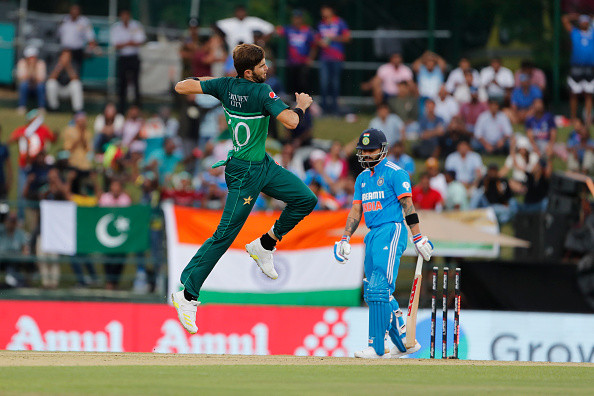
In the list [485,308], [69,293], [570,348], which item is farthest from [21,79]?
[570,348]

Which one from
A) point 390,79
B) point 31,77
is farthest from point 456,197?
point 31,77

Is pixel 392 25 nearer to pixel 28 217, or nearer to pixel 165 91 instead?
pixel 165 91

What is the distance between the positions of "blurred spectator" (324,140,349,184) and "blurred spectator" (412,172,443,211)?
1.64 meters

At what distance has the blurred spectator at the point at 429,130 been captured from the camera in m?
21.8

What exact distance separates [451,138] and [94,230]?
24.7ft

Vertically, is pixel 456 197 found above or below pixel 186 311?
above

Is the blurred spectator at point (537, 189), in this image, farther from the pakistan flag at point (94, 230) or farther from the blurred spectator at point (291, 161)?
the pakistan flag at point (94, 230)

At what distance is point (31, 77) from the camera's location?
923 inches

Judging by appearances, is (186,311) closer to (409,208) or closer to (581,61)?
(409,208)

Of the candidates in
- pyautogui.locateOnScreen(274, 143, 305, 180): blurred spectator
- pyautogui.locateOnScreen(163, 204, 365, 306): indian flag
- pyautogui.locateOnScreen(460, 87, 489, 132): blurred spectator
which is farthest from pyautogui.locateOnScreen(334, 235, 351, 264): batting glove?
pyautogui.locateOnScreen(460, 87, 489, 132): blurred spectator

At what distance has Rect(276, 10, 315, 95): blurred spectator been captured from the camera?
22.5 metres

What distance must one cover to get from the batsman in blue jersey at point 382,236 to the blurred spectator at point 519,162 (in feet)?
29.9
